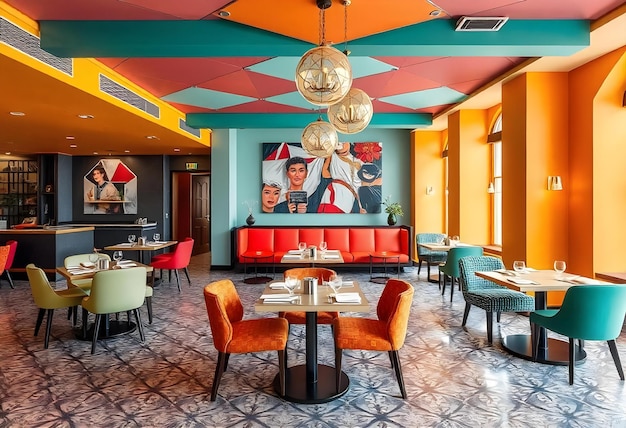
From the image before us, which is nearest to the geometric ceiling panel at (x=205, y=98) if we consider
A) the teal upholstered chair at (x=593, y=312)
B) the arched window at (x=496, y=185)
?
the arched window at (x=496, y=185)

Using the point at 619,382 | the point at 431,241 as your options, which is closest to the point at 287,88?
the point at 431,241

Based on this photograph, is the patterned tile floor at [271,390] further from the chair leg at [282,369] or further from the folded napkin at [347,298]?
the folded napkin at [347,298]

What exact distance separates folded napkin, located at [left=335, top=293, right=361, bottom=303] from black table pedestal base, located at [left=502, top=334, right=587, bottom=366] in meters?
1.95

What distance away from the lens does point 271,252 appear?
8.16 m

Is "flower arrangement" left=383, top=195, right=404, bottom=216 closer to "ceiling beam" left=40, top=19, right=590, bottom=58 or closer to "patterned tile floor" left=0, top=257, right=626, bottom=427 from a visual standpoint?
"patterned tile floor" left=0, top=257, right=626, bottom=427

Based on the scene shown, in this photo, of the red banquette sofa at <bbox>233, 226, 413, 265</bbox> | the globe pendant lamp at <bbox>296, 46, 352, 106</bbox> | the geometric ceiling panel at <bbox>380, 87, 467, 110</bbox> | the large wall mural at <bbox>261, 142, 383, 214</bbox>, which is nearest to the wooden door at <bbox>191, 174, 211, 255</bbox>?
the large wall mural at <bbox>261, 142, 383, 214</bbox>

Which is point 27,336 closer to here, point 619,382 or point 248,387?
point 248,387

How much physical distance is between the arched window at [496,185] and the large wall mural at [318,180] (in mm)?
2604

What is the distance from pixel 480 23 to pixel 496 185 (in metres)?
4.03

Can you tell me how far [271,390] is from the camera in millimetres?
3096

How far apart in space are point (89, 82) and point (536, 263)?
611 cm

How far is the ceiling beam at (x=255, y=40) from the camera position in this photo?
3783mm

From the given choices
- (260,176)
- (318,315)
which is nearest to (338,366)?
(318,315)

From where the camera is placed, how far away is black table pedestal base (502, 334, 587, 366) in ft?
11.9
